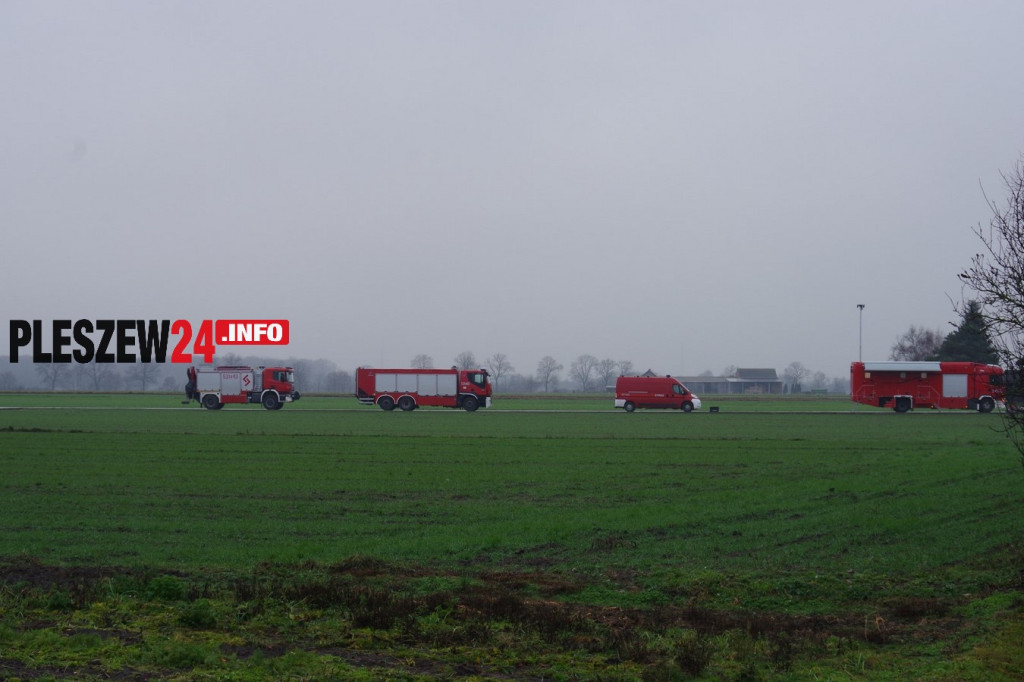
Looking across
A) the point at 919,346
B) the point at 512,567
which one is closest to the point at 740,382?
the point at 919,346

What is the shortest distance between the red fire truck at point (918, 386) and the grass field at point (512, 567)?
3409 cm

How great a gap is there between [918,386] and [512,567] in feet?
164

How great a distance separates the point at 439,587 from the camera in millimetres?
10461

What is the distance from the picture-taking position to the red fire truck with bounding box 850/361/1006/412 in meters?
54.8

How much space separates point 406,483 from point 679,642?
11508mm

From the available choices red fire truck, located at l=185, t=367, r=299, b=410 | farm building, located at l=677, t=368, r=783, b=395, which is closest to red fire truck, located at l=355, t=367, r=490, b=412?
red fire truck, located at l=185, t=367, r=299, b=410

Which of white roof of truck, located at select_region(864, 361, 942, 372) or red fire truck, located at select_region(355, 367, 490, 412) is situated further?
red fire truck, located at select_region(355, 367, 490, 412)

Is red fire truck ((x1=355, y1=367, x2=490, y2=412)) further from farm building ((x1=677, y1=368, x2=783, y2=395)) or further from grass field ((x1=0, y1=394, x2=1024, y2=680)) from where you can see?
farm building ((x1=677, y1=368, x2=783, y2=395))

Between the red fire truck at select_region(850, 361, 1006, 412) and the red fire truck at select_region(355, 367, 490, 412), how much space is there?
23.5 m

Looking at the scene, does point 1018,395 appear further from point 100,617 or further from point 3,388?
point 3,388

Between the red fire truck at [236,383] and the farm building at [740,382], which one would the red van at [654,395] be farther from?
the farm building at [740,382]

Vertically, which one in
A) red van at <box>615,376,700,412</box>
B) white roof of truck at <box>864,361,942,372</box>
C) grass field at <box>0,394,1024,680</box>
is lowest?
grass field at <box>0,394,1024,680</box>

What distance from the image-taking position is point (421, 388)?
190ft

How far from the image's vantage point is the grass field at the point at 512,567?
7.57 meters
